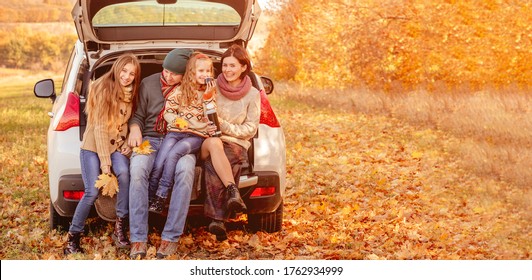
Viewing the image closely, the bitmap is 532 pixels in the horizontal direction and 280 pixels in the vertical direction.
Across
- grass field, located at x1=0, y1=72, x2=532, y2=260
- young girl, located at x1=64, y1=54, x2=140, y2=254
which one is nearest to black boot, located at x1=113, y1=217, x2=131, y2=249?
young girl, located at x1=64, y1=54, x2=140, y2=254

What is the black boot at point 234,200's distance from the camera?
6113 millimetres

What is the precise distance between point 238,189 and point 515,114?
31.2ft

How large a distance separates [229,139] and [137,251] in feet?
3.51

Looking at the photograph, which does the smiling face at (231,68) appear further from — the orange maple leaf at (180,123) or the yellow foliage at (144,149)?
the yellow foliage at (144,149)

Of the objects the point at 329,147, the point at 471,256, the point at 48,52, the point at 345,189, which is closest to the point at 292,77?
the point at 48,52

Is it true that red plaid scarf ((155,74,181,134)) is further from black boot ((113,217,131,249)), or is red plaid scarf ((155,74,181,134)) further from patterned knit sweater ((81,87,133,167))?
black boot ((113,217,131,249))

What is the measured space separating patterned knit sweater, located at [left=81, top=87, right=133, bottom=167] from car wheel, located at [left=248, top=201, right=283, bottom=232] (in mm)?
1343

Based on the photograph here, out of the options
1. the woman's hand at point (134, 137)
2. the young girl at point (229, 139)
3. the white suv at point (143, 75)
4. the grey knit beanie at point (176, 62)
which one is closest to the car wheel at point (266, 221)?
the white suv at point (143, 75)

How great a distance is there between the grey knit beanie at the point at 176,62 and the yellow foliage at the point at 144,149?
58cm

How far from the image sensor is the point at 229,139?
6371 mm

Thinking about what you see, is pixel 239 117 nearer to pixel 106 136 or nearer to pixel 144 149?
pixel 144 149

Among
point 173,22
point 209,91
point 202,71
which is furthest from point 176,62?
point 173,22

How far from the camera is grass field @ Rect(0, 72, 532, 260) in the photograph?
22.5 feet

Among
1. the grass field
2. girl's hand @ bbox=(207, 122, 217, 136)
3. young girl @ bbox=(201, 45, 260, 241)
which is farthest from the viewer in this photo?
the grass field
